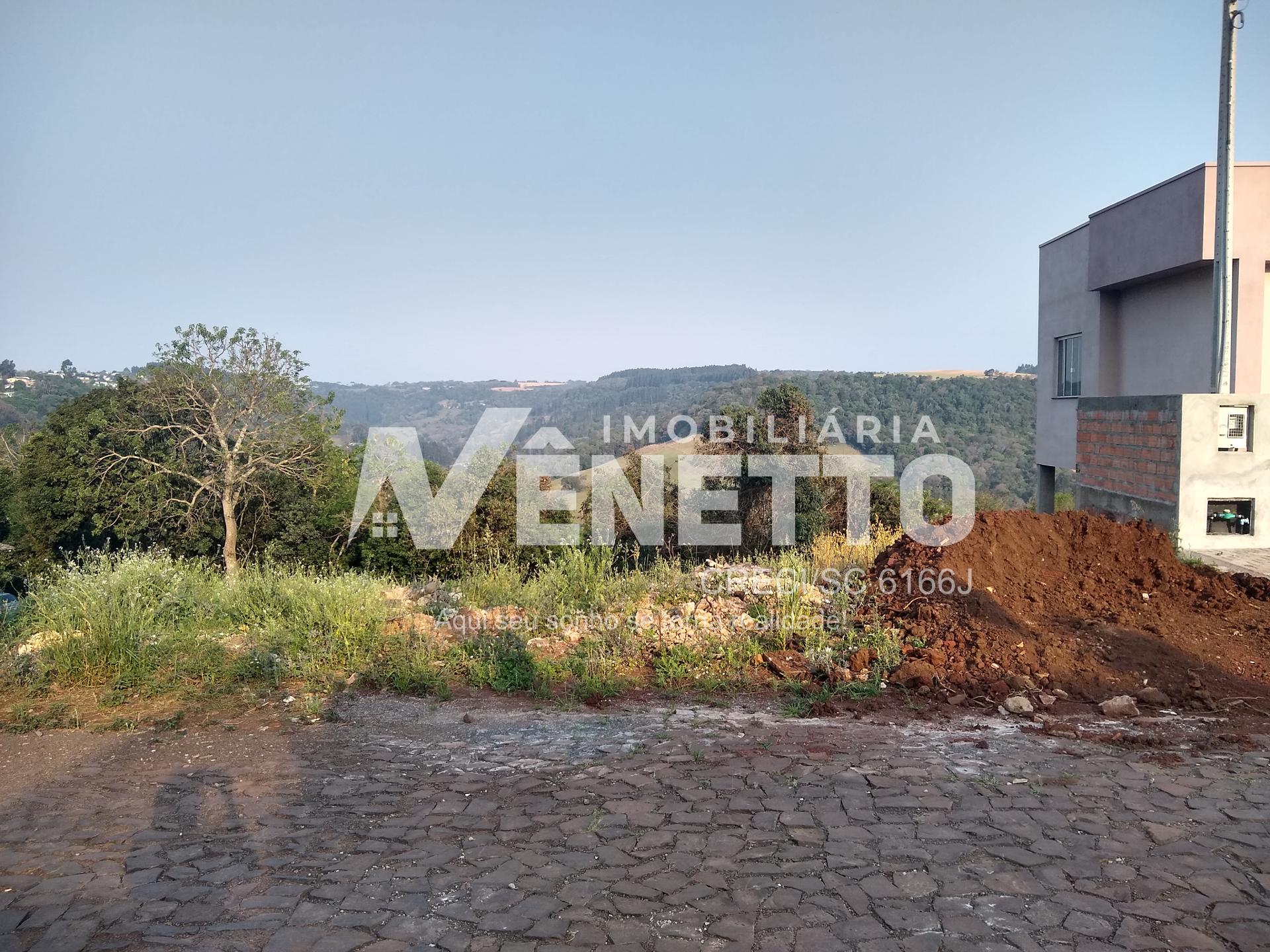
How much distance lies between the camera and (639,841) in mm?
3275

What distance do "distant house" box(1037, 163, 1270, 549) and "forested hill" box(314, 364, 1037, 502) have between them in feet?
14.9

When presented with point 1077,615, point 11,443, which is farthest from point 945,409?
point 11,443

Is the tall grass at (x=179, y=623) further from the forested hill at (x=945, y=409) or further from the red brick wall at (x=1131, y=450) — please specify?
the forested hill at (x=945, y=409)

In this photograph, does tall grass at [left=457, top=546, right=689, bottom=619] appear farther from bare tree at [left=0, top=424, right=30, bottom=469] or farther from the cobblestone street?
bare tree at [left=0, top=424, right=30, bottom=469]

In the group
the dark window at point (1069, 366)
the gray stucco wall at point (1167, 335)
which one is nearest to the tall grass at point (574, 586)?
the gray stucco wall at point (1167, 335)

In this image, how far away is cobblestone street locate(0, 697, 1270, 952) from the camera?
2.66 meters

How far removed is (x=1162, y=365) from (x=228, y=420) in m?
19.8

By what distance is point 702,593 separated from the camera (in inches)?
275

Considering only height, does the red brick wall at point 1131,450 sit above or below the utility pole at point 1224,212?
below

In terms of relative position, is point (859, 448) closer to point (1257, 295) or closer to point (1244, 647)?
point (1257, 295)

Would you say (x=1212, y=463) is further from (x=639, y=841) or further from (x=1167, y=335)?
(x=1167, y=335)

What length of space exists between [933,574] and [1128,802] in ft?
9.97

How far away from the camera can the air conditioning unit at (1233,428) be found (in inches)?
303

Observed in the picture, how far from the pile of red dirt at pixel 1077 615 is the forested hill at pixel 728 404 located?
13.1 metres
